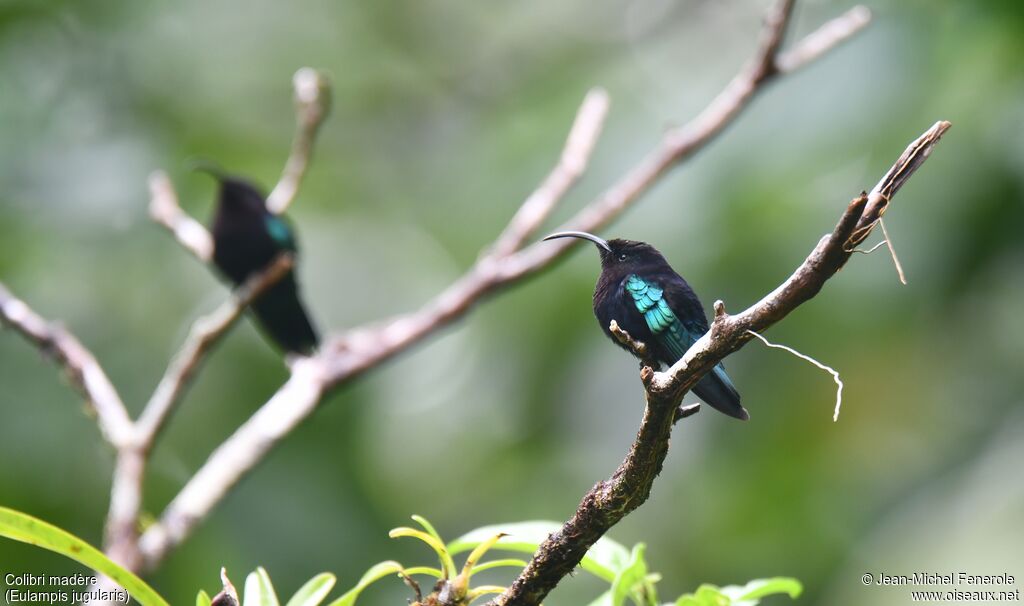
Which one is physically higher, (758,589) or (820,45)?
(820,45)

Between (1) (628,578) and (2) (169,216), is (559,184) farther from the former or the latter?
(1) (628,578)

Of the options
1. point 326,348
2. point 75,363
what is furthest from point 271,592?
point 326,348

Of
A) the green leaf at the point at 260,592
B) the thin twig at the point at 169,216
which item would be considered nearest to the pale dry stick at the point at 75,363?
the thin twig at the point at 169,216

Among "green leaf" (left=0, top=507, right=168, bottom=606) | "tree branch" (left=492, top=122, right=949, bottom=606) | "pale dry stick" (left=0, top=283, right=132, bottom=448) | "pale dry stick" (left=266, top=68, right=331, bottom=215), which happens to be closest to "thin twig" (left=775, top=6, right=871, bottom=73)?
"pale dry stick" (left=266, top=68, right=331, bottom=215)

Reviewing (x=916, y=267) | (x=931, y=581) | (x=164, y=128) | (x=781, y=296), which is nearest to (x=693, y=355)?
(x=781, y=296)

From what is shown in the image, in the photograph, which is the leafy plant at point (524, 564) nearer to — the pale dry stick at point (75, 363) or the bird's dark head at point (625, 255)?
the bird's dark head at point (625, 255)

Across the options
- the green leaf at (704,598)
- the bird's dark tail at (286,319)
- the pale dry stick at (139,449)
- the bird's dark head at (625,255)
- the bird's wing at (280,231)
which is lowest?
the green leaf at (704,598)
